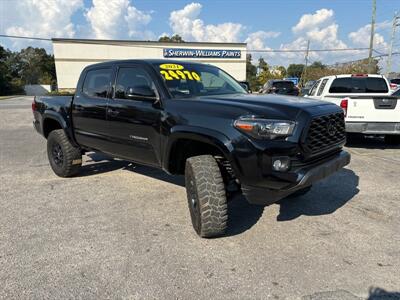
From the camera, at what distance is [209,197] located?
3.45 meters

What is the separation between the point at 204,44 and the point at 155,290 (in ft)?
156

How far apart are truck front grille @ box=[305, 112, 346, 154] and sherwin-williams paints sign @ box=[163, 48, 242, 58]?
4479 centimetres

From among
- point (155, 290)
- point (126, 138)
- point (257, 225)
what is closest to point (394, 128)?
point (257, 225)

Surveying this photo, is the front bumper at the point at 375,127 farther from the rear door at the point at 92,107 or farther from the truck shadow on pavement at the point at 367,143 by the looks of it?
the rear door at the point at 92,107

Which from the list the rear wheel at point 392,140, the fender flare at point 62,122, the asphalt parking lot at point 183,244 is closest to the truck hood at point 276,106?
the asphalt parking lot at point 183,244

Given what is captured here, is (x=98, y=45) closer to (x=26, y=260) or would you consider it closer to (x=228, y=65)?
(x=228, y=65)

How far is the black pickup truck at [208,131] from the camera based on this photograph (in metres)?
3.17

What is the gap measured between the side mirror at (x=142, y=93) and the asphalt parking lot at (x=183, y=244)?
4.76 feet

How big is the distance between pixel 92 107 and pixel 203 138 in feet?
7.58

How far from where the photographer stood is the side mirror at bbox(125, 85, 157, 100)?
407 cm

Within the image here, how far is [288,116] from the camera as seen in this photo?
3217mm

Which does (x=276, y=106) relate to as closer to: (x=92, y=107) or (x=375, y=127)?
(x=92, y=107)

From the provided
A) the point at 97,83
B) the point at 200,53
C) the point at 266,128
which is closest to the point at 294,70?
the point at 200,53

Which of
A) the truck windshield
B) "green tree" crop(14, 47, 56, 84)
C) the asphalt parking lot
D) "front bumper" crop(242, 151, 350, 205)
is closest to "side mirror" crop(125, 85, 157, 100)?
the truck windshield
